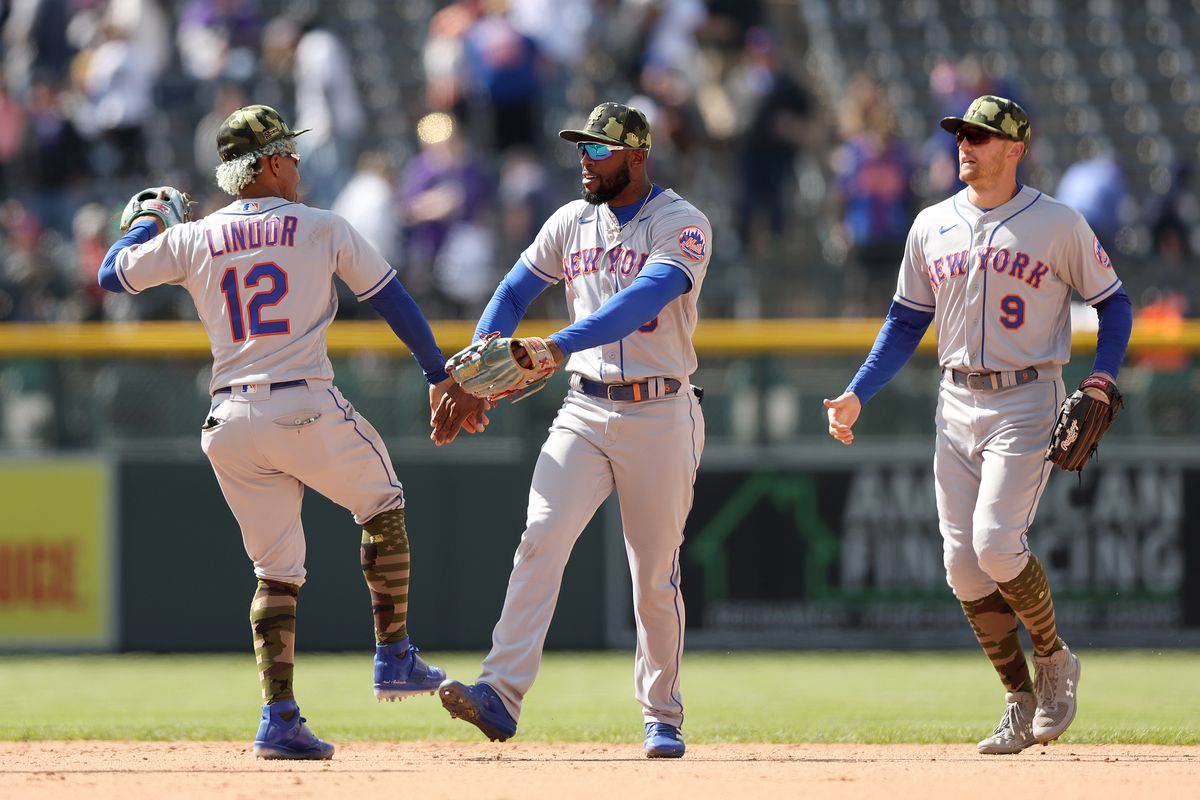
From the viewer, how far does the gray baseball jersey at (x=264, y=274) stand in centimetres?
557

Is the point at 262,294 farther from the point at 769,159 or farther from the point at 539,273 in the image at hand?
the point at 769,159

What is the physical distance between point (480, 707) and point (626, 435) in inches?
38.3

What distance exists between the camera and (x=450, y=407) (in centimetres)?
583

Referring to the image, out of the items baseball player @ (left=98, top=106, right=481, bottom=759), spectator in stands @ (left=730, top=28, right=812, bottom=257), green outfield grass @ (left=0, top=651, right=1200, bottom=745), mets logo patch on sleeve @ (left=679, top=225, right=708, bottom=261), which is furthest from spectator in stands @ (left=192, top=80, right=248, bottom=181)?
mets logo patch on sleeve @ (left=679, top=225, right=708, bottom=261)

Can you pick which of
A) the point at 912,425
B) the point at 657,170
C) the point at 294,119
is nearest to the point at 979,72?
the point at 657,170

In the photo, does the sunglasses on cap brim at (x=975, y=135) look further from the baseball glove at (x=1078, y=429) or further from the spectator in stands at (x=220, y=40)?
the spectator in stands at (x=220, y=40)

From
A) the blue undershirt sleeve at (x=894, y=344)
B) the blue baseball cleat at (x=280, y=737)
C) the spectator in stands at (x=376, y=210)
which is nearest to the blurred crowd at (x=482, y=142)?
the spectator in stands at (x=376, y=210)

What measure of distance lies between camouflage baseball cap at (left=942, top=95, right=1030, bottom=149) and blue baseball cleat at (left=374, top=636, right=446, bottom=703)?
2.44m

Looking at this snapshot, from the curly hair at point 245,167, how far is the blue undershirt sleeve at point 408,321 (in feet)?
1.76

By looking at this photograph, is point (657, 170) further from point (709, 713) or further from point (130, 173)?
point (709, 713)

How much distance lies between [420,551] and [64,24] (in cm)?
665

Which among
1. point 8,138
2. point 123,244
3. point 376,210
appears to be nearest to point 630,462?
point 123,244

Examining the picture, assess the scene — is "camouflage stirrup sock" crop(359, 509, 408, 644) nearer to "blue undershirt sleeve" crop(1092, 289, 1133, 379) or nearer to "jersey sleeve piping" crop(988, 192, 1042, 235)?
"jersey sleeve piping" crop(988, 192, 1042, 235)

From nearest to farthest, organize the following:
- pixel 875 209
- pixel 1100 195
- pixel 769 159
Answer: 1. pixel 1100 195
2. pixel 875 209
3. pixel 769 159
